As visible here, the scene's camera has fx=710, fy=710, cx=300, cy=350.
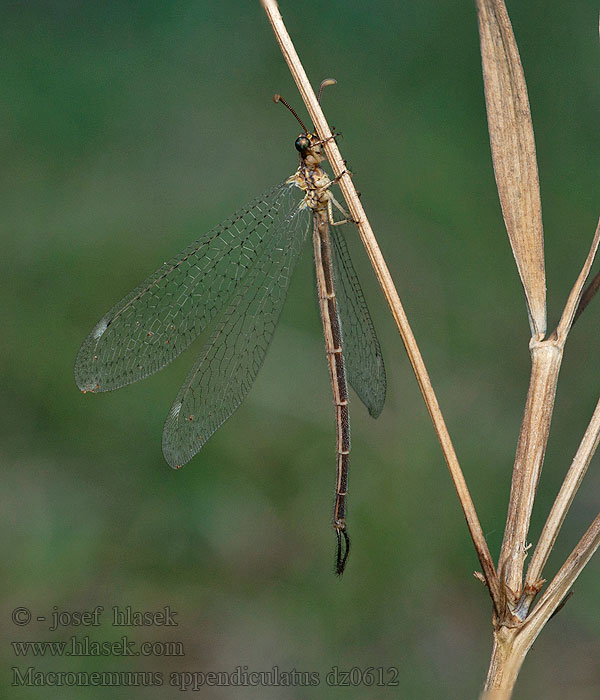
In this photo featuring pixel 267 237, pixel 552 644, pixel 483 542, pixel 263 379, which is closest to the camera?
pixel 483 542

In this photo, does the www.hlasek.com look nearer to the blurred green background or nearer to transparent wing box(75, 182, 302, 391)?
the blurred green background

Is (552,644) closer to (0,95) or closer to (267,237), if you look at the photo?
(267,237)

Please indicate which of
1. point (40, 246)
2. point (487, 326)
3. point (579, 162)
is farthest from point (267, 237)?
point (579, 162)

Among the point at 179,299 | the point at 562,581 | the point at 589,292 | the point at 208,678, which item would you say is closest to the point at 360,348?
the point at 179,299

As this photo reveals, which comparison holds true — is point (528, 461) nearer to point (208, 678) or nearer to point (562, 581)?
point (562, 581)

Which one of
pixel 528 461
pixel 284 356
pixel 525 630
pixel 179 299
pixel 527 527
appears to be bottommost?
pixel 284 356

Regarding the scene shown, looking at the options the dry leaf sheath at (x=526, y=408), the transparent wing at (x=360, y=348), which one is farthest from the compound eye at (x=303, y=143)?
the dry leaf sheath at (x=526, y=408)
